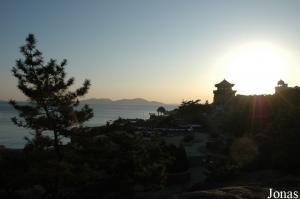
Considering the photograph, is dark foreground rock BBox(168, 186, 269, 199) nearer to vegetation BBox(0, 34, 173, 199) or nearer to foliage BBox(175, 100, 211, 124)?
vegetation BBox(0, 34, 173, 199)

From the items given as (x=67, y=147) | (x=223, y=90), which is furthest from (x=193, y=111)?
(x=67, y=147)

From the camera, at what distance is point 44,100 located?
19.3 metres

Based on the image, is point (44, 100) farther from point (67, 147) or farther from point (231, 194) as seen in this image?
point (231, 194)

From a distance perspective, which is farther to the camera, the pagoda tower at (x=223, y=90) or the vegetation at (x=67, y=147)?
the pagoda tower at (x=223, y=90)

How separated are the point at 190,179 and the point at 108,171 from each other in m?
9.76

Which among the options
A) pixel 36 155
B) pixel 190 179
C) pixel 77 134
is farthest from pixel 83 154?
pixel 190 179

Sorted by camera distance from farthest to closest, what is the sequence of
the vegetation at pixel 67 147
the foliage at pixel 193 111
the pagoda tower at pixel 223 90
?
1. the foliage at pixel 193 111
2. the pagoda tower at pixel 223 90
3. the vegetation at pixel 67 147

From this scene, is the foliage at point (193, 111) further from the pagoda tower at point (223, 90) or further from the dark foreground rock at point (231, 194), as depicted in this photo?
the dark foreground rock at point (231, 194)

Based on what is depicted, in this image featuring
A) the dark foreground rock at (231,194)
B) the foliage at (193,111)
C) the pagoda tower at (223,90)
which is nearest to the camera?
the dark foreground rock at (231,194)

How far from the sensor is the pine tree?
19.2 meters

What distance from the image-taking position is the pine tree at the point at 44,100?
19.2 metres

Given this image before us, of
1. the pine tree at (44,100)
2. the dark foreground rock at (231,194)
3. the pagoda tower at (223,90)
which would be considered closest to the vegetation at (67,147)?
the pine tree at (44,100)

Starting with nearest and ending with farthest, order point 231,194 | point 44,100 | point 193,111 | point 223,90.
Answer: point 231,194 → point 44,100 → point 223,90 → point 193,111

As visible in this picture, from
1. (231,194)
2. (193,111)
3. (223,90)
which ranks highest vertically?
(223,90)
